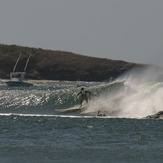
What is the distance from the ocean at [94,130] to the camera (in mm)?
23672

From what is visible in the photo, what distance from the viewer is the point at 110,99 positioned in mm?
48500

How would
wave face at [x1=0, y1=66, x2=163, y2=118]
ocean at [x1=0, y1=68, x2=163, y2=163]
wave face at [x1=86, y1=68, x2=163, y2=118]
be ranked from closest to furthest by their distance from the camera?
ocean at [x1=0, y1=68, x2=163, y2=163], wave face at [x1=86, y1=68, x2=163, y2=118], wave face at [x1=0, y1=66, x2=163, y2=118]

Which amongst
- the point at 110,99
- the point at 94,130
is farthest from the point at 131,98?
the point at 94,130

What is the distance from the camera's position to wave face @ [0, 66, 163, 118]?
4341 cm

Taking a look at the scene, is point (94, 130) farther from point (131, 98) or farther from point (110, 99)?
point (110, 99)

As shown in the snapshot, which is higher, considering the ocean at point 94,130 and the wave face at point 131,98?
the wave face at point 131,98

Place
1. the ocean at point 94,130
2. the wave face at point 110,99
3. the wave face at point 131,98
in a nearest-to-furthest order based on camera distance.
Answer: the ocean at point 94,130 → the wave face at point 131,98 → the wave face at point 110,99

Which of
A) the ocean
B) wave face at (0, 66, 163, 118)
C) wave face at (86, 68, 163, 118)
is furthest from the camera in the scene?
wave face at (0, 66, 163, 118)

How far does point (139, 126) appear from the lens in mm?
32906

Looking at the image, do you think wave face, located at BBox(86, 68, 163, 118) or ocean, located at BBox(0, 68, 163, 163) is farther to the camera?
wave face, located at BBox(86, 68, 163, 118)

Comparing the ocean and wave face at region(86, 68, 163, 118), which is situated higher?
wave face at region(86, 68, 163, 118)

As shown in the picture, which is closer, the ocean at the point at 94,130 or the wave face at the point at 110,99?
the ocean at the point at 94,130

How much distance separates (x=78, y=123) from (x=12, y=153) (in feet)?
36.6

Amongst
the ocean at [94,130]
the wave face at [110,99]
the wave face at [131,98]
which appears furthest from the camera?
the wave face at [110,99]
